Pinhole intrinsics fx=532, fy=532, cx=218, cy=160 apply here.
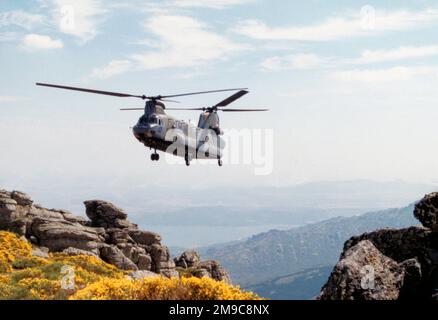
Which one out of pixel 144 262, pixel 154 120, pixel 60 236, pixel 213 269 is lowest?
pixel 213 269

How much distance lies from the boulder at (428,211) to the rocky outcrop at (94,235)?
34.0 metres

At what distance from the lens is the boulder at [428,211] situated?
17.3 m

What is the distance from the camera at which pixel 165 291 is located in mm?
13453

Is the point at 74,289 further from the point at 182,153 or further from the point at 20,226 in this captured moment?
the point at 20,226

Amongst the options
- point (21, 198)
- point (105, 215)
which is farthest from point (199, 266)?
point (21, 198)

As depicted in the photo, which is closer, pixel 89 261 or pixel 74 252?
pixel 89 261

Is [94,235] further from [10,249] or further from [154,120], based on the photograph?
[154,120]

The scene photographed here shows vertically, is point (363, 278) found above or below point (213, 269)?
above

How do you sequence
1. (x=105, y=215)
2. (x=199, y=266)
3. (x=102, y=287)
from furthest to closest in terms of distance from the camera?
(x=199, y=266) < (x=105, y=215) < (x=102, y=287)

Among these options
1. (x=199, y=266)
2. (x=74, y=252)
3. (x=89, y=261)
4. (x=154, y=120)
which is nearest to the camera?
(x=154, y=120)

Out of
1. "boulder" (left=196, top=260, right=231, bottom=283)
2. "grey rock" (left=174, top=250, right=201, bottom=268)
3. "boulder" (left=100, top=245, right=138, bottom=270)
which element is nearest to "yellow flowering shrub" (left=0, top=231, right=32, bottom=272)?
"boulder" (left=100, top=245, right=138, bottom=270)

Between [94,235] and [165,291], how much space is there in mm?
44896

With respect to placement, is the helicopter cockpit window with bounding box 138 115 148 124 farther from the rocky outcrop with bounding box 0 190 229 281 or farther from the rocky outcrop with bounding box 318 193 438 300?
the rocky outcrop with bounding box 318 193 438 300
